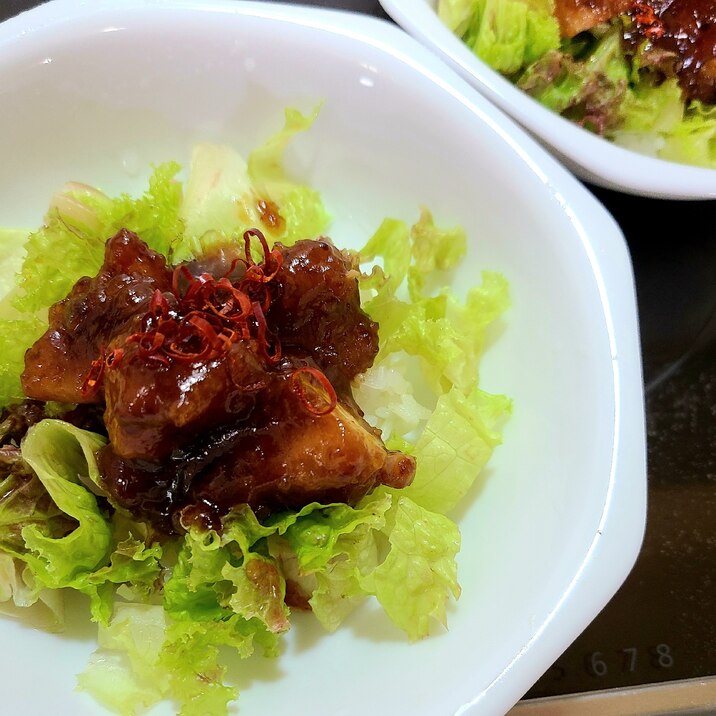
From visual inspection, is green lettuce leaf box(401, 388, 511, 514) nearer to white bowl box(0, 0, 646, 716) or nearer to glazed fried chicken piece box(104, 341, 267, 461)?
white bowl box(0, 0, 646, 716)

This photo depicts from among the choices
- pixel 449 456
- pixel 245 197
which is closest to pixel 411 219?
pixel 245 197

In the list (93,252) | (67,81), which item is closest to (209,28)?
(67,81)

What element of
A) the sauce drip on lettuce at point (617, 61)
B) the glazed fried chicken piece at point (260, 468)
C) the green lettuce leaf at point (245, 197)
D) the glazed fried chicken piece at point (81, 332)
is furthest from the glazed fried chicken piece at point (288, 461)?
the sauce drip on lettuce at point (617, 61)

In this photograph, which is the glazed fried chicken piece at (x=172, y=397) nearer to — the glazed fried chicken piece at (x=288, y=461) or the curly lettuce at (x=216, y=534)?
the glazed fried chicken piece at (x=288, y=461)

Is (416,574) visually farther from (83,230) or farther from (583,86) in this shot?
(583,86)

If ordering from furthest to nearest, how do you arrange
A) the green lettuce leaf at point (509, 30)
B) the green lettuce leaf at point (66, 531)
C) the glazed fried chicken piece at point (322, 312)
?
the green lettuce leaf at point (509, 30), the glazed fried chicken piece at point (322, 312), the green lettuce leaf at point (66, 531)

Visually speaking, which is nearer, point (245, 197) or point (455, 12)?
point (245, 197)
